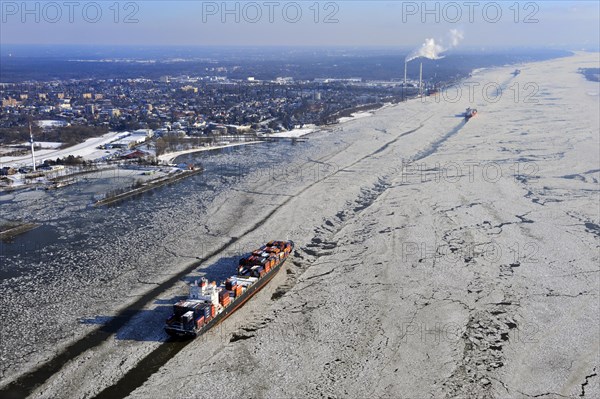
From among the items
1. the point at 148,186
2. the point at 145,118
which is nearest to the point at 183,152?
the point at 148,186

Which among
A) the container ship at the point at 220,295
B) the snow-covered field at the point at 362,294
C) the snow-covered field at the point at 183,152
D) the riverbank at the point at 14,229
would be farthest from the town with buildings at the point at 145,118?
the container ship at the point at 220,295

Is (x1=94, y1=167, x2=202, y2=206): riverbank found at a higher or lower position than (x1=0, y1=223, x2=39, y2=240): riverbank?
higher

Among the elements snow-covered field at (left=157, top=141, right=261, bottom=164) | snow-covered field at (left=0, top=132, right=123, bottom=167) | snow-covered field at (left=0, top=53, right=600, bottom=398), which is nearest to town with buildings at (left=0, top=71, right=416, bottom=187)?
snow-covered field at (left=0, top=132, right=123, bottom=167)

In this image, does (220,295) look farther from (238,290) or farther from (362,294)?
(362,294)

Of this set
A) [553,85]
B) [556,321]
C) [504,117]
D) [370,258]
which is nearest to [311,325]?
[370,258]

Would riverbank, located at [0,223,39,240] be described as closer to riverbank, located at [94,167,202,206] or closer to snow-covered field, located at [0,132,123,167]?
riverbank, located at [94,167,202,206]

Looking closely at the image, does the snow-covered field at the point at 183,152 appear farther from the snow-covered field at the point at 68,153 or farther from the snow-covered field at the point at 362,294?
the snow-covered field at the point at 362,294
